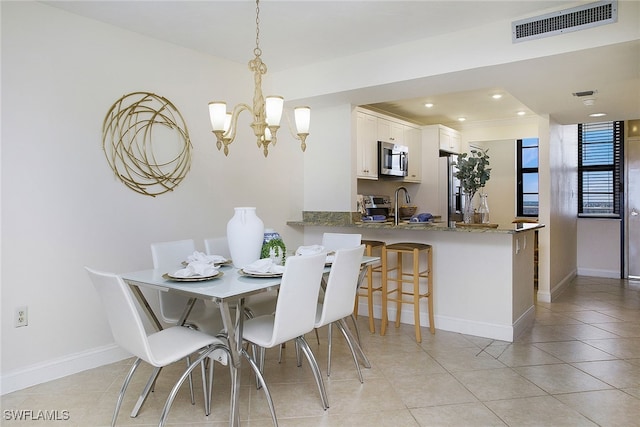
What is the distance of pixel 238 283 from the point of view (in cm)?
232

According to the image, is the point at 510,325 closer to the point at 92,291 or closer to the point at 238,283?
the point at 238,283

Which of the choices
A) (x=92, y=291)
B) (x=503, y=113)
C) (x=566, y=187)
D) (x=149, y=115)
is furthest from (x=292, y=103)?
(x=566, y=187)

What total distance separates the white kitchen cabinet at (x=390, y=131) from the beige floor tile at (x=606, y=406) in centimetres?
371

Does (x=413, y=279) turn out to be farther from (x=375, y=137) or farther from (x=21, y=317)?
(x=21, y=317)

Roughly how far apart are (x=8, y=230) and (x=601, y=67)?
13.8 ft

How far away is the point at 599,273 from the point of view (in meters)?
6.62

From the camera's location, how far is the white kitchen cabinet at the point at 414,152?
634 cm

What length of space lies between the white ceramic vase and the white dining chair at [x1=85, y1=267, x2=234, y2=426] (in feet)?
1.85

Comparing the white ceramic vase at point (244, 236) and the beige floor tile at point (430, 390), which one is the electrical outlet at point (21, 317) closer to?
the white ceramic vase at point (244, 236)

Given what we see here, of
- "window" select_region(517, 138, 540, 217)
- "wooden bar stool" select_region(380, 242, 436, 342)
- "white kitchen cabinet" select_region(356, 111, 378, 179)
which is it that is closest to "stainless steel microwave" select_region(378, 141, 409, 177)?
"white kitchen cabinet" select_region(356, 111, 378, 179)

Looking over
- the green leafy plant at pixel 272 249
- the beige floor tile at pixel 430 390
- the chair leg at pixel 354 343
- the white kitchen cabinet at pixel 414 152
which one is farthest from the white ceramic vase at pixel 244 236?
the white kitchen cabinet at pixel 414 152

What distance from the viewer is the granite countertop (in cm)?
361

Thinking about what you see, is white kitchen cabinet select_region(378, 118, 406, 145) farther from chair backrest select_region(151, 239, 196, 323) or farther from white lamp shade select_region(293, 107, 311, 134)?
chair backrest select_region(151, 239, 196, 323)

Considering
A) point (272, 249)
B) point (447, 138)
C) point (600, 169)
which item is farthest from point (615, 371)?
point (600, 169)
